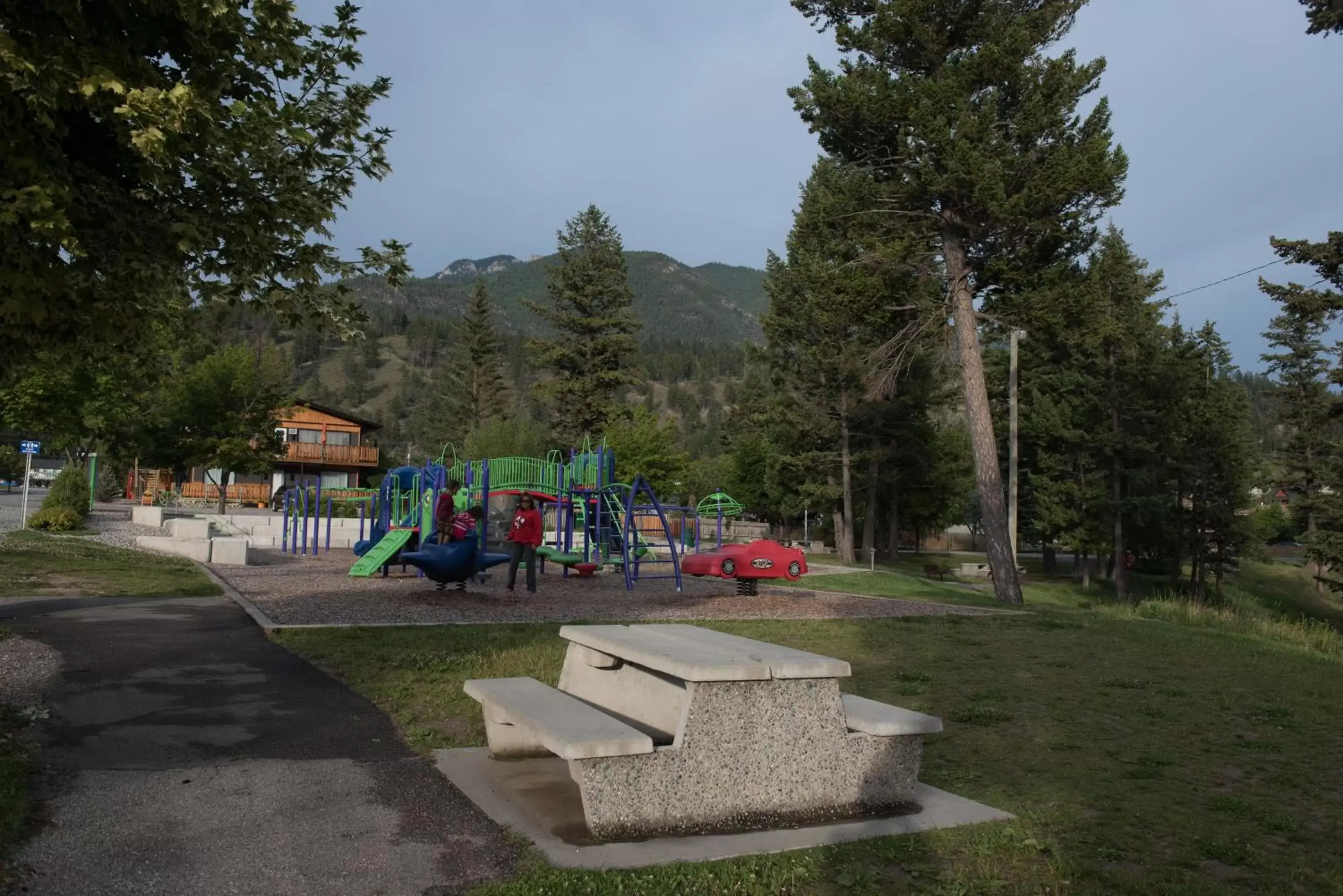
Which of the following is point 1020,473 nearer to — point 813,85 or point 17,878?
point 813,85

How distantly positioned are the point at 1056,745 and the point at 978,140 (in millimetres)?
15563

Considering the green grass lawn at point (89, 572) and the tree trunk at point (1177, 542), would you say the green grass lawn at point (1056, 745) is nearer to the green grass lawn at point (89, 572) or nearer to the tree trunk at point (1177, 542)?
the green grass lawn at point (89, 572)

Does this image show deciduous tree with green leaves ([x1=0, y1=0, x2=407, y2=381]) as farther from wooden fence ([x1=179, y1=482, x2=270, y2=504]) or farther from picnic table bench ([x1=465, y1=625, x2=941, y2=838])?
wooden fence ([x1=179, y1=482, x2=270, y2=504])

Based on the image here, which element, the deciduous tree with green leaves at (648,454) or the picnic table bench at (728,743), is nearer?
the picnic table bench at (728,743)

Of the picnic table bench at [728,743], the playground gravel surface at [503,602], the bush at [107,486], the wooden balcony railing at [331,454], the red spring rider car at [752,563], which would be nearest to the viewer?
A: the picnic table bench at [728,743]

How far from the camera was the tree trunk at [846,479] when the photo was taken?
42.2m

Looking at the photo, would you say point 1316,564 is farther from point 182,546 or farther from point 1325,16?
point 182,546

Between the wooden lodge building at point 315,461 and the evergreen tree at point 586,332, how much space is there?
17.4m

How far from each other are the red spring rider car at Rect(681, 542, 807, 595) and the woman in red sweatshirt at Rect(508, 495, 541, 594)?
288 centimetres

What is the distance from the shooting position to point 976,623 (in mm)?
13031

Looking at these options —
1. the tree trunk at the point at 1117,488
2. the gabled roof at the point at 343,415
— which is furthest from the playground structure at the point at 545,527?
the gabled roof at the point at 343,415

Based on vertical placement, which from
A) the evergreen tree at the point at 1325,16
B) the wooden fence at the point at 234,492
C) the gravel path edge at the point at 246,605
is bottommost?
the gravel path edge at the point at 246,605

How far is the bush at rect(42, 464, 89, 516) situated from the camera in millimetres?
27672

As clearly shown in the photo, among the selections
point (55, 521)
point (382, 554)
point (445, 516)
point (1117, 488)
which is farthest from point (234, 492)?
point (445, 516)
